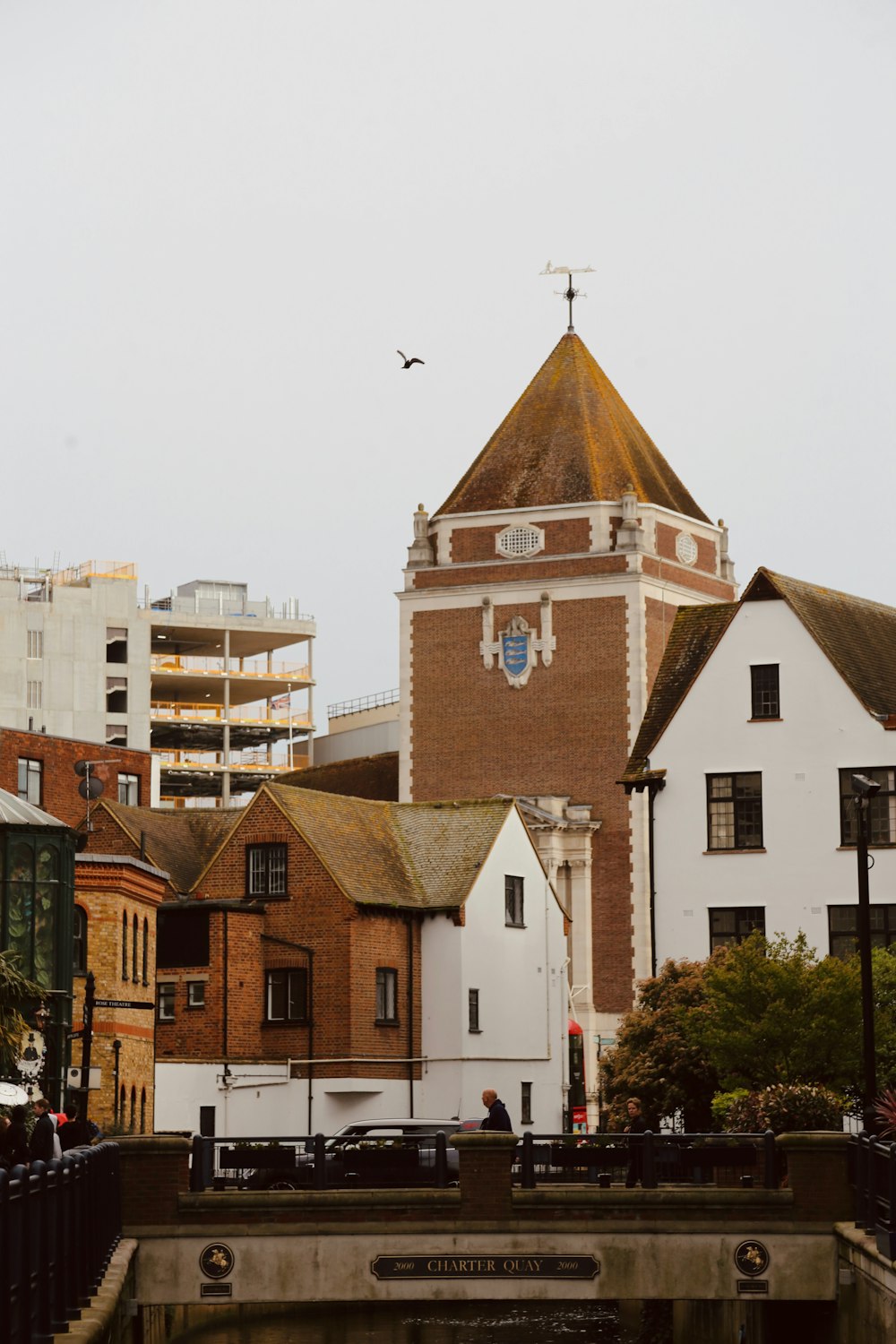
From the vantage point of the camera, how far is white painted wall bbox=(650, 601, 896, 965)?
57344mm

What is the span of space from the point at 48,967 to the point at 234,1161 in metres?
10.6

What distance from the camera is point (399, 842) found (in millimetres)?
72438

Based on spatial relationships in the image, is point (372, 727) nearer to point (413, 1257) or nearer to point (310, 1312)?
point (310, 1312)

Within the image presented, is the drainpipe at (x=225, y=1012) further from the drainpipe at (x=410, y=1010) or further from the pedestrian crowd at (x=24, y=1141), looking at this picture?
the pedestrian crowd at (x=24, y=1141)

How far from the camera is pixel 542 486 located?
99062 mm

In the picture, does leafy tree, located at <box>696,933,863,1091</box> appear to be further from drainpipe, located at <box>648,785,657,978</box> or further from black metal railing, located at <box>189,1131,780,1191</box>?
black metal railing, located at <box>189,1131,780,1191</box>

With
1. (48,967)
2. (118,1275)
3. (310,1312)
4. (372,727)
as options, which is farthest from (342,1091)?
(372,727)

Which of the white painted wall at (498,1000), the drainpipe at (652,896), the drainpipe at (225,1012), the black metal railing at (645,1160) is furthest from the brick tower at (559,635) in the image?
the black metal railing at (645,1160)

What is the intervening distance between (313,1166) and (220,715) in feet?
413

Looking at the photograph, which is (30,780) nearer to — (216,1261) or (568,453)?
(568,453)

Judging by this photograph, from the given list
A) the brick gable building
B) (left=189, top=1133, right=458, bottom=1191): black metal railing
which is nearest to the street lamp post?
(left=189, top=1133, right=458, bottom=1191): black metal railing

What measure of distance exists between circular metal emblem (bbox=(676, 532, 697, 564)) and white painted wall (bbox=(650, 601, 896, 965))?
1621 inches

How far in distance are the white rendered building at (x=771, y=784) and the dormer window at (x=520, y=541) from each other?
1486 inches

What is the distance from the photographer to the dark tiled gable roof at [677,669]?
196 feet
